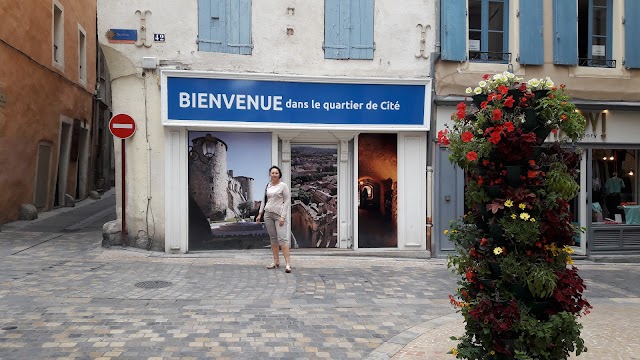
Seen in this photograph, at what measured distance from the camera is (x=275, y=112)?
964 centimetres

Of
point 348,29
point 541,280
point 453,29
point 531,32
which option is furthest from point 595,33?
point 541,280

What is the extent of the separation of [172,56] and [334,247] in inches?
182

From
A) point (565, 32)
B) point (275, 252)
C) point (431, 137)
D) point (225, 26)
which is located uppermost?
point (565, 32)

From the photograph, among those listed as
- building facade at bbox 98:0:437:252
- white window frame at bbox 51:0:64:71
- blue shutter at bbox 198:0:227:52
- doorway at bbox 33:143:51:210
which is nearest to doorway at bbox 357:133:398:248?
building facade at bbox 98:0:437:252

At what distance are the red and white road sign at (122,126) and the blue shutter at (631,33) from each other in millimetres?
9588

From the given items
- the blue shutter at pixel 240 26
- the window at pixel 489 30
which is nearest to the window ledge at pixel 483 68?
the window at pixel 489 30

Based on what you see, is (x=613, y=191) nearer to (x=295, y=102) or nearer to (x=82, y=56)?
(x=295, y=102)

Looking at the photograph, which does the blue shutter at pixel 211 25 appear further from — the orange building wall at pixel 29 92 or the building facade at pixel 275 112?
the orange building wall at pixel 29 92

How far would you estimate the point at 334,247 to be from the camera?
1024cm

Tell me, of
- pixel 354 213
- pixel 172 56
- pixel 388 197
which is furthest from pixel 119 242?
pixel 388 197

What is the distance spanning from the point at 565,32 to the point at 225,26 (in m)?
6.52

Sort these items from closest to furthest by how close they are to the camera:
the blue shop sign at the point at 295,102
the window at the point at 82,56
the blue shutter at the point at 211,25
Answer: the blue shop sign at the point at 295,102
the blue shutter at the point at 211,25
the window at the point at 82,56

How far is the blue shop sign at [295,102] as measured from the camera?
9391 mm

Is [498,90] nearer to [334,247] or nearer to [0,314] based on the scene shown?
[0,314]
